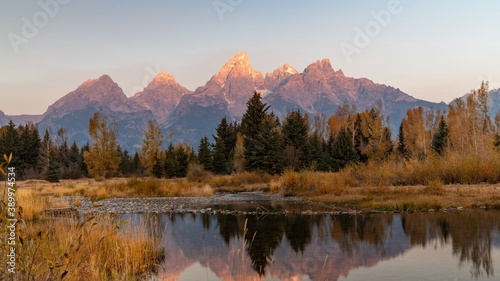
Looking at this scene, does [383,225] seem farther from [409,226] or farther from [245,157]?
[245,157]

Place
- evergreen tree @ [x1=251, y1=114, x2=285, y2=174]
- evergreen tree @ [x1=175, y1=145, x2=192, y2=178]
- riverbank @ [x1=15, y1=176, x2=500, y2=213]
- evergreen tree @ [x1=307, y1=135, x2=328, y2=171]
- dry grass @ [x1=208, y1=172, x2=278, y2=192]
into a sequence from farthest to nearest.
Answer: evergreen tree @ [x1=175, y1=145, x2=192, y2=178] < evergreen tree @ [x1=307, y1=135, x2=328, y2=171] < evergreen tree @ [x1=251, y1=114, x2=285, y2=174] < dry grass @ [x1=208, y1=172, x2=278, y2=192] < riverbank @ [x1=15, y1=176, x2=500, y2=213]

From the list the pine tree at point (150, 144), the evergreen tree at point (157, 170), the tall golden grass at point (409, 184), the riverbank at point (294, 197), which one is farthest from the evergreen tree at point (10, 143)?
the tall golden grass at point (409, 184)

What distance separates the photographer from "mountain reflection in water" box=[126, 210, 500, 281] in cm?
1080

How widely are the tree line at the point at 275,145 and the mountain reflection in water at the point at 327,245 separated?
2441 centimetres

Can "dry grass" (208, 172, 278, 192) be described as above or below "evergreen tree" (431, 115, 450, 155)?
below

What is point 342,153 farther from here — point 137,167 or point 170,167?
point 137,167

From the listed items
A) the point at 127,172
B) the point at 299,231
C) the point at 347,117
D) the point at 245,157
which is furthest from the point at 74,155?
the point at 299,231

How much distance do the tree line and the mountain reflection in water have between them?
80.1 feet

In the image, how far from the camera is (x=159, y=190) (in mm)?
38750

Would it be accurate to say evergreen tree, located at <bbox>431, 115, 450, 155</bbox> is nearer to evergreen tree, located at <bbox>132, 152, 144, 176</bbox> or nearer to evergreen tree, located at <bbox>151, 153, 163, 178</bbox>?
evergreen tree, located at <bbox>151, 153, 163, 178</bbox>

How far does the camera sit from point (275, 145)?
2057 inches

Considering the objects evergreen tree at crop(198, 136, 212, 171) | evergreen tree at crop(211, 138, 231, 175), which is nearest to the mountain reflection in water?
evergreen tree at crop(198, 136, 212, 171)

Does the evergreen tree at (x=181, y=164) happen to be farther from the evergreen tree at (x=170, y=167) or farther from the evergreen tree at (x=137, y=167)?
the evergreen tree at (x=137, y=167)

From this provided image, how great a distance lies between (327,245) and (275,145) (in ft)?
125
